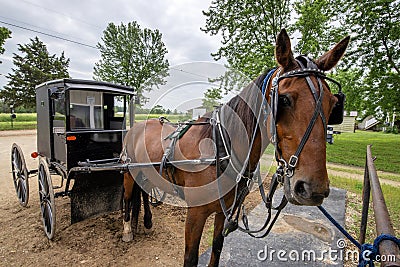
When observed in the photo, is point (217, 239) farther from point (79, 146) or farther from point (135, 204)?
point (79, 146)

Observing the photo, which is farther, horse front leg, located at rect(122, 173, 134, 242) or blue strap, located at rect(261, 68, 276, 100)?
horse front leg, located at rect(122, 173, 134, 242)

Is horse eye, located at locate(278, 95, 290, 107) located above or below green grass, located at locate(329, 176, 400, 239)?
above

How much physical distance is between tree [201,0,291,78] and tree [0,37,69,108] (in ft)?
85.9

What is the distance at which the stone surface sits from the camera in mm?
2387

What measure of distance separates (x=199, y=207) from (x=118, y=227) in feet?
7.34

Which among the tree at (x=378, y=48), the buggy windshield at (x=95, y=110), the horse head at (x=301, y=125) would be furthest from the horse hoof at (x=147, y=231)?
the tree at (x=378, y=48)

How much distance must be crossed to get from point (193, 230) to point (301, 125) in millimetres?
1253

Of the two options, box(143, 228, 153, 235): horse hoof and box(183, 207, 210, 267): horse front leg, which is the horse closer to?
box(183, 207, 210, 267): horse front leg

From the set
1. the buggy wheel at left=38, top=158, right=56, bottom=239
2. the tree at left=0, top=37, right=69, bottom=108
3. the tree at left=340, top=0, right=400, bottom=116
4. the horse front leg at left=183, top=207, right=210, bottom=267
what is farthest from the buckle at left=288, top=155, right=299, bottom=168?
the tree at left=0, top=37, right=69, bottom=108

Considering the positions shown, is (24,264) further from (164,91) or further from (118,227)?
(164,91)

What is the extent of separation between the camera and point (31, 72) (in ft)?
86.2

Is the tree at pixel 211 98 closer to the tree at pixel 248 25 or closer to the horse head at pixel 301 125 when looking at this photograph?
the horse head at pixel 301 125

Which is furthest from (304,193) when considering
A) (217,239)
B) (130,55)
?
(130,55)

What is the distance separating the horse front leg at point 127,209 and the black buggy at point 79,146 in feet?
0.91
